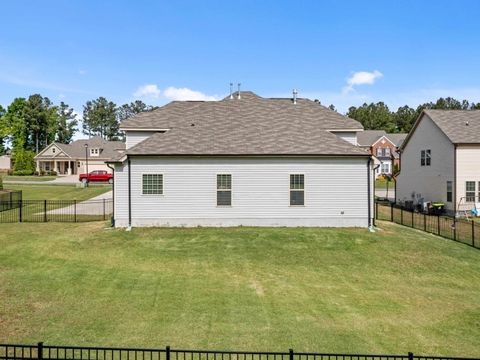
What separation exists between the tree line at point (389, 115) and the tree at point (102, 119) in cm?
7523

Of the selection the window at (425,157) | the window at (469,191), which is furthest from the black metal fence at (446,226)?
the window at (425,157)

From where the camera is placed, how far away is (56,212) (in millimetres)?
25562

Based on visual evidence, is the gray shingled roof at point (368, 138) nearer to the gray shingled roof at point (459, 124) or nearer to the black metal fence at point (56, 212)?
the gray shingled roof at point (459, 124)

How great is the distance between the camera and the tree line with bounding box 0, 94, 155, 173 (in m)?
74.7

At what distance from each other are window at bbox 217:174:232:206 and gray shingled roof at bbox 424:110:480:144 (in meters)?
17.7

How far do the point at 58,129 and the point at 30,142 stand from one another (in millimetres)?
10643

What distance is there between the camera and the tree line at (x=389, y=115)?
108250 mm

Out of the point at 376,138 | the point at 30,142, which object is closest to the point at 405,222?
the point at 376,138

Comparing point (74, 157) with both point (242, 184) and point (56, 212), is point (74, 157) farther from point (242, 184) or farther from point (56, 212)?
point (242, 184)

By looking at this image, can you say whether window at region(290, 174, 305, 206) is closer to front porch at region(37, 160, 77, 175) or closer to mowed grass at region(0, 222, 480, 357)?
mowed grass at region(0, 222, 480, 357)

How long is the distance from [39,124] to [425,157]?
87.8 m

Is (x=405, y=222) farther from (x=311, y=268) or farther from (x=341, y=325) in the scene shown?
(x=341, y=325)

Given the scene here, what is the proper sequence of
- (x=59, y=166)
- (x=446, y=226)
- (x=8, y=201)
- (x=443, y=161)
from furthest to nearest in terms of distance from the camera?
1. (x=59, y=166)
2. (x=8, y=201)
3. (x=443, y=161)
4. (x=446, y=226)

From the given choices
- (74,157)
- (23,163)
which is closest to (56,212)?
(74,157)
